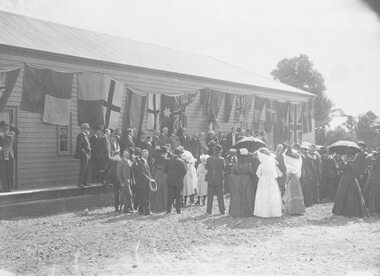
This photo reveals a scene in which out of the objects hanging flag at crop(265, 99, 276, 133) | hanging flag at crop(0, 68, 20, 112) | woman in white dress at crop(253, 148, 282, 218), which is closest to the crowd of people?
woman in white dress at crop(253, 148, 282, 218)

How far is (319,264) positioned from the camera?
629cm

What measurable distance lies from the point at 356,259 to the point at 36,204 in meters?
8.08

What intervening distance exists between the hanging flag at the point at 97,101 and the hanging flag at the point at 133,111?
704 mm

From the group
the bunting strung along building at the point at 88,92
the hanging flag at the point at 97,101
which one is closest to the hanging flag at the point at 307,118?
the bunting strung along building at the point at 88,92

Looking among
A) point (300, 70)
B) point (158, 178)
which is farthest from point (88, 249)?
point (300, 70)

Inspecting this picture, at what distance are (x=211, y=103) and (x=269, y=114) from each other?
208 inches

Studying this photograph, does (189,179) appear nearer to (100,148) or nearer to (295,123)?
(100,148)

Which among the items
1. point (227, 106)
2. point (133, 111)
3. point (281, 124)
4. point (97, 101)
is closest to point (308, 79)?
point (281, 124)

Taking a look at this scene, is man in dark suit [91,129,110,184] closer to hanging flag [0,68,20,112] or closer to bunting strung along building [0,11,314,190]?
bunting strung along building [0,11,314,190]

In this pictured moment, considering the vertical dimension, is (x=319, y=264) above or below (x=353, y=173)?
below

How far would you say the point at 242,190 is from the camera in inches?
429

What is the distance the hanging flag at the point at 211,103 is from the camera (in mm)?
19531

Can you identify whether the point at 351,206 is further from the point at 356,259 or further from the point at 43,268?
the point at 43,268

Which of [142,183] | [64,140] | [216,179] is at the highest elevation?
[64,140]
